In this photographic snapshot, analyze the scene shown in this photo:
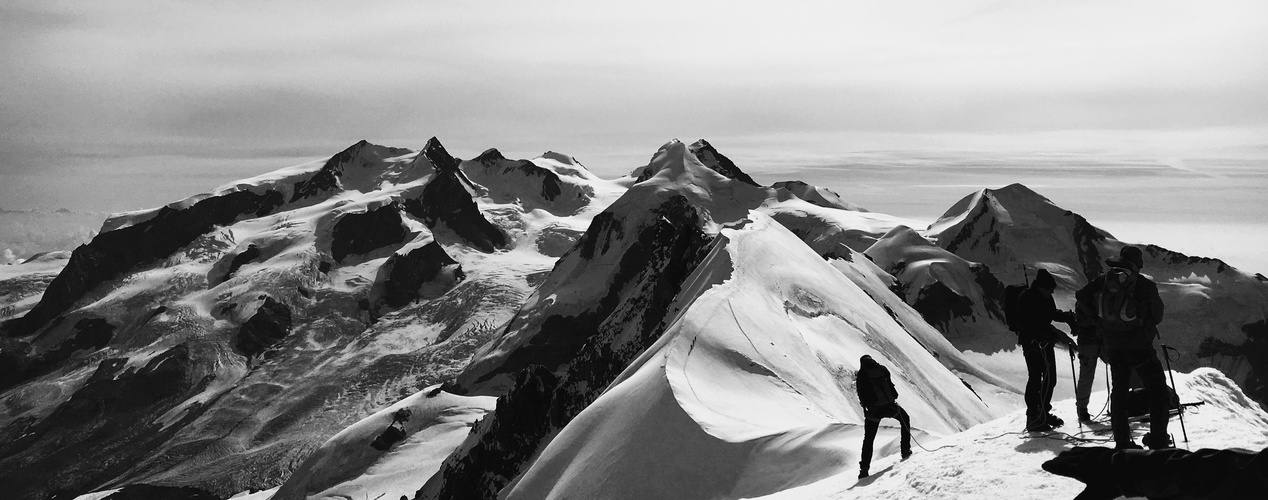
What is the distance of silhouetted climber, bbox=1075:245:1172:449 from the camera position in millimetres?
16984

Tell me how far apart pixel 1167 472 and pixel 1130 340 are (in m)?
5.47

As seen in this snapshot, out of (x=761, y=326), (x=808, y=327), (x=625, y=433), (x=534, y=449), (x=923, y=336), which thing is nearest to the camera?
(x=625, y=433)

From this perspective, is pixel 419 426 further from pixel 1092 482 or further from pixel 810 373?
pixel 1092 482

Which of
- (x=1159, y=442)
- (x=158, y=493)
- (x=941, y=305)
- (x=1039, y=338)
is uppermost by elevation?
(x=1039, y=338)

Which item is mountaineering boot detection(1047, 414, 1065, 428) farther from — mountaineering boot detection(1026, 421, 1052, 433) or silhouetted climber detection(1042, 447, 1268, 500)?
silhouetted climber detection(1042, 447, 1268, 500)

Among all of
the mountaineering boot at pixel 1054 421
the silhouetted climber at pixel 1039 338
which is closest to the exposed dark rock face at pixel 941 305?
the silhouetted climber at pixel 1039 338

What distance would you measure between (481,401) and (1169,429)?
15752 cm

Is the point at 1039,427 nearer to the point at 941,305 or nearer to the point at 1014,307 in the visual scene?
the point at 1014,307

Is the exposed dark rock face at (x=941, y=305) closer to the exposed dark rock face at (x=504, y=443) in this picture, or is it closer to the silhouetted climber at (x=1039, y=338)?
the exposed dark rock face at (x=504, y=443)

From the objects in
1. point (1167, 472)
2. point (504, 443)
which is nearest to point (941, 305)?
point (504, 443)

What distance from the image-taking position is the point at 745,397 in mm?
51469

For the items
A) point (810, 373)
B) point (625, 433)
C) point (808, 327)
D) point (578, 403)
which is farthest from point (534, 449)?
point (625, 433)

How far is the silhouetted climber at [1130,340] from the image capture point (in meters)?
17.0

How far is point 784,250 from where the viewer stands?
10031 cm
